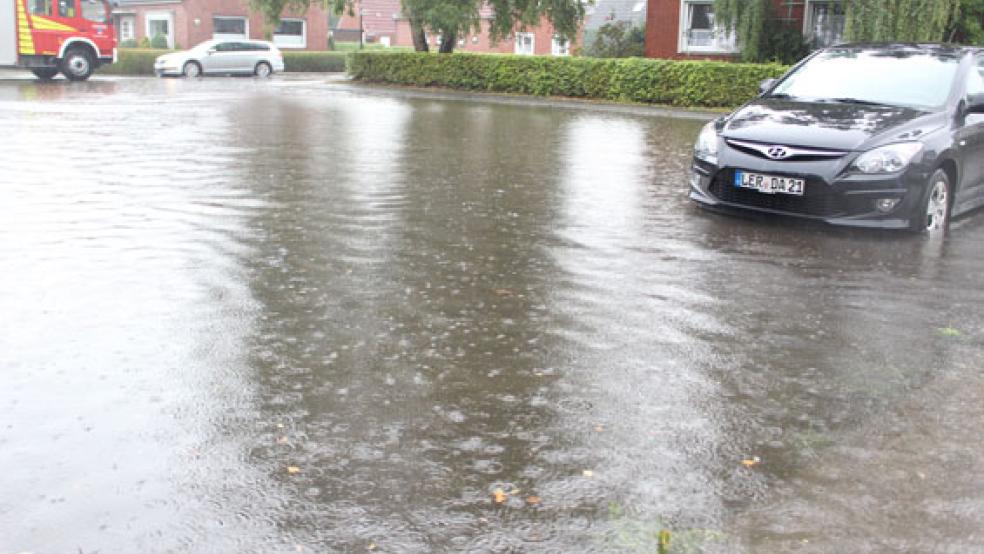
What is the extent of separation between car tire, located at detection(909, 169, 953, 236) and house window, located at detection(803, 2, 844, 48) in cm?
2158

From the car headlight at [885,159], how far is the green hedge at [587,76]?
16.1m

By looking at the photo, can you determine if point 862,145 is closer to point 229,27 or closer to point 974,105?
point 974,105

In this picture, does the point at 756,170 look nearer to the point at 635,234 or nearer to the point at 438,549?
the point at 635,234

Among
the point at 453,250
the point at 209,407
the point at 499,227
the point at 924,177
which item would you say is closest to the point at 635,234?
the point at 499,227

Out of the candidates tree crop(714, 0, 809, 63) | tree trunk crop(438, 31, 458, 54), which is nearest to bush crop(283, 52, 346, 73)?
tree trunk crop(438, 31, 458, 54)

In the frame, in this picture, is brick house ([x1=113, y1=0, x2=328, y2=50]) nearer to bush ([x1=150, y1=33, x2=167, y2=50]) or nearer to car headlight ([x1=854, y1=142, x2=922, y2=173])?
bush ([x1=150, y1=33, x2=167, y2=50])

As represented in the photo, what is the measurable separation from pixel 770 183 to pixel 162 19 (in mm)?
51868

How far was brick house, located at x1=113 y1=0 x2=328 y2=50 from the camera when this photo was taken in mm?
52906

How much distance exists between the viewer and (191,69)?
4222 cm

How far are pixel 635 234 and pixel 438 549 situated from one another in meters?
5.43

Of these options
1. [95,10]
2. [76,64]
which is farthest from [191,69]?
[95,10]

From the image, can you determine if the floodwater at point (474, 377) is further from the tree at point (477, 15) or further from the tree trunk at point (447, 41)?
the tree trunk at point (447, 41)

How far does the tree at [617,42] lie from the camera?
3450cm

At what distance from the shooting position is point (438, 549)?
315 cm
